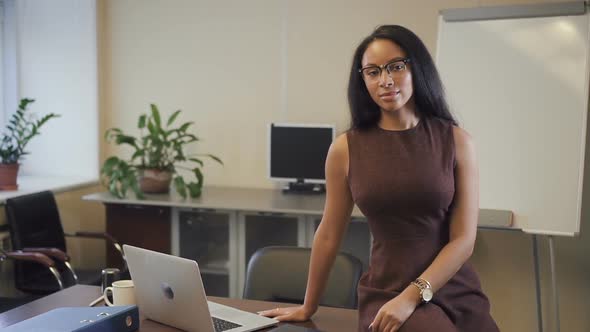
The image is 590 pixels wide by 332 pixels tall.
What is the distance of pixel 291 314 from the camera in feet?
6.23

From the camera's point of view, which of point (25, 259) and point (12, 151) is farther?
point (12, 151)

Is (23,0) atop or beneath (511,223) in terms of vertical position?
atop

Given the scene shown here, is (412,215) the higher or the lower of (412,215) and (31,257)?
the higher

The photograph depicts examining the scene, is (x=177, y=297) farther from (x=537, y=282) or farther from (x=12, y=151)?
(x=12, y=151)

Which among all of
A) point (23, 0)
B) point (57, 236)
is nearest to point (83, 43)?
point (23, 0)

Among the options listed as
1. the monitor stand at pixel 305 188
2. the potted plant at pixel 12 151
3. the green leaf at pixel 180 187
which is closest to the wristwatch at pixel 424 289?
the monitor stand at pixel 305 188

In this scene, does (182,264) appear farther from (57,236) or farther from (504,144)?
(57,236)

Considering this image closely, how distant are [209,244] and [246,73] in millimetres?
1113

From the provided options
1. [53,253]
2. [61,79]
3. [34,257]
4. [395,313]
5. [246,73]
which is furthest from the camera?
[61,79]

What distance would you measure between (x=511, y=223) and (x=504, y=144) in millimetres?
383

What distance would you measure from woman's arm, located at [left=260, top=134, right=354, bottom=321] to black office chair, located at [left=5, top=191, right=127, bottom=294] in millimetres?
1815

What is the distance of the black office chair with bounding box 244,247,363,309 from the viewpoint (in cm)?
228

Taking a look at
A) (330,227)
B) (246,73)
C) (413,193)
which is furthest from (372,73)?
(246,73)

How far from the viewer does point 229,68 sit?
4.31 meters
